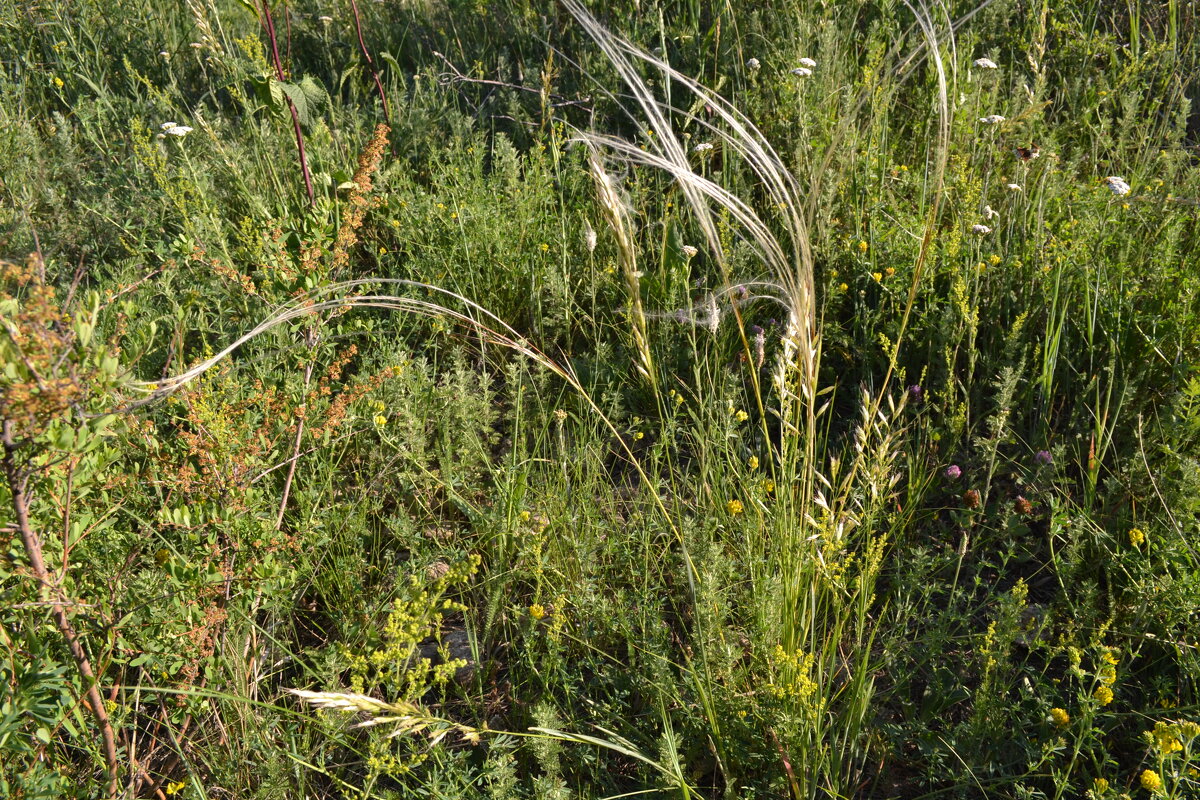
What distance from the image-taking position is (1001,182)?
3068 mm

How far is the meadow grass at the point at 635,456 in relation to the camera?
5.42 ft

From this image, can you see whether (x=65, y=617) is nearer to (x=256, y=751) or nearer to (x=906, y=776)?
(x=256, y=751)

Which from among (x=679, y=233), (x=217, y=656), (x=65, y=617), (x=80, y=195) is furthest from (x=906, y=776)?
(x=80, y=195)

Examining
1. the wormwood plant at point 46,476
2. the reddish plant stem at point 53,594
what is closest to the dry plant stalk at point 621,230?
the wormwood plant at point 46,476

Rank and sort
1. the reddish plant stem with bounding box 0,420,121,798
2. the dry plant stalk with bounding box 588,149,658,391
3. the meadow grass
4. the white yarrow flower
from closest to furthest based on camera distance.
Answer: the reddish plant stem with bounding box 0,420,121,798
the dry plant stalk with bounding box 588,149,658,391
the meadow grass
the white yarrow flower

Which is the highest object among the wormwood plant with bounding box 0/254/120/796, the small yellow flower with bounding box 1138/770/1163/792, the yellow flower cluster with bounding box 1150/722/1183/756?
the wormwood plant with bounding box 0/254/120/796

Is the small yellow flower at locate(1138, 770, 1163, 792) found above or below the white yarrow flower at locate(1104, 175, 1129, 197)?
below

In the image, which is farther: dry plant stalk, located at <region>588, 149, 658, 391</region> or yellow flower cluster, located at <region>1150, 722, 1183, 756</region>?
dry plant stalk, located at <region>588, 149, 658, 391</region>

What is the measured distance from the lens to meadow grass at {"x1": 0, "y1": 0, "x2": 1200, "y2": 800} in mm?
1652

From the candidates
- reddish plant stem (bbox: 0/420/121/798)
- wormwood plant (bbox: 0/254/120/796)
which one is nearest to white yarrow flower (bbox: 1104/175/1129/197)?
wormwood plant (bbox: 0/254/120/796)

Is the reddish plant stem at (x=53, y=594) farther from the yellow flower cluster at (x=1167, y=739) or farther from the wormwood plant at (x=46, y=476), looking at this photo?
the yellow flower cluster at (x=1167, y=739)

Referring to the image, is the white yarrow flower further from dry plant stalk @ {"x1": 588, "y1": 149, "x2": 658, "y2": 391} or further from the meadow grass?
dry plant stalk @ {"x1": 588, "y1": 149, "x2": 658, "y2": 391}

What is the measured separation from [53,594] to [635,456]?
1544 millimetres

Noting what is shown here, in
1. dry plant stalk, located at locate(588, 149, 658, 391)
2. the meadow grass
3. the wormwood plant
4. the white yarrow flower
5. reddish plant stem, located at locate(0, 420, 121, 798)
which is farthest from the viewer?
Result: the white yarrow flower
